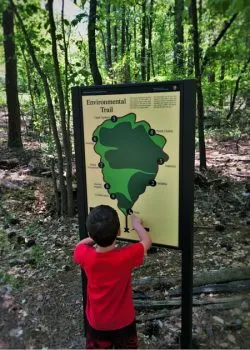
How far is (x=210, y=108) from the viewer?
58.5ft

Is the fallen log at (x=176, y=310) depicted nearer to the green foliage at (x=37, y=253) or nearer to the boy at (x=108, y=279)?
the boy at (x=108, y=279)

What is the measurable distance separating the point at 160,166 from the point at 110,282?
0.85 meters

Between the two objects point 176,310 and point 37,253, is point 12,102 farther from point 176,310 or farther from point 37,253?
point 176,310

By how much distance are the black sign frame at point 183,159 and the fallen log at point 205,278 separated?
1051mm

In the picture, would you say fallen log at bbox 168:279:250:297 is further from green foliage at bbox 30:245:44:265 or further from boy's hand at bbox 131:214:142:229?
green foliage at bbox 30:245:44:265

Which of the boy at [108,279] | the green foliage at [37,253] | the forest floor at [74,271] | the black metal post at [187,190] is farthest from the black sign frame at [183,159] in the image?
the green foliage at [37,253]

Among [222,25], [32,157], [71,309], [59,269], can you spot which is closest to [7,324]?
[71,309]

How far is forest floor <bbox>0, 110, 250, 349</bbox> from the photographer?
3457mm

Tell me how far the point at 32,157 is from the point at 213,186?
480 centimetres

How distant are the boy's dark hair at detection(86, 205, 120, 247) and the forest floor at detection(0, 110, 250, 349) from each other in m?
1.45

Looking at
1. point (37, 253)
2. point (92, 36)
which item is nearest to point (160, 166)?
point (37, 253)

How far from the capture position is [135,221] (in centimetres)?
280

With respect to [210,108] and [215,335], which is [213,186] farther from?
[210,108]

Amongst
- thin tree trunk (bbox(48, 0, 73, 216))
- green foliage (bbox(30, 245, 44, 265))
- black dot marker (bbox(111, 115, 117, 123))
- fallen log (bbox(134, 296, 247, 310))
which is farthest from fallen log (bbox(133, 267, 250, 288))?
thin tree trunk (bbox(48, 0, 73, 216))
